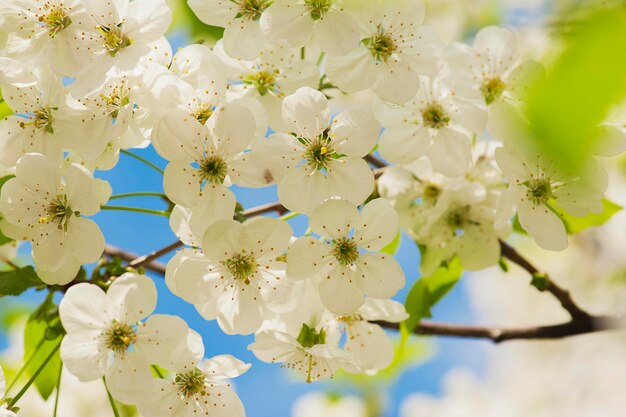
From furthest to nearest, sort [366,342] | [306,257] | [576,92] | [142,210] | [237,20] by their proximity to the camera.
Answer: [366,342], [142,210], [237,20], [306,257], [576,92]

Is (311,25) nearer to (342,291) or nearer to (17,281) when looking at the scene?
(342,291)

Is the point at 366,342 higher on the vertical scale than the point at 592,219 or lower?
lower

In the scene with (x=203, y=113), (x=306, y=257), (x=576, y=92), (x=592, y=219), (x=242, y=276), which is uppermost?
(x=576, y=92)

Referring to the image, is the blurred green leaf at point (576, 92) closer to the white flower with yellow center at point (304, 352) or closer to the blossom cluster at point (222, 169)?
the blossom cluster at point (222, 169)

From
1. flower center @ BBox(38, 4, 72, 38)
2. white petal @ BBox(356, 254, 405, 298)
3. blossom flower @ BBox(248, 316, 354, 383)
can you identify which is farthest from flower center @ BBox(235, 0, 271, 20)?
blossom flower @ BBox(248, 316, 354, 383)

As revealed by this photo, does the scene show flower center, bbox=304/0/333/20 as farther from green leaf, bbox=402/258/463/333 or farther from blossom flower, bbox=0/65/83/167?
green leaf, bbox=402/258/463/333

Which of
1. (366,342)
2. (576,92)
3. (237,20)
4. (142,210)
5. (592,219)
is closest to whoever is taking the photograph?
(576,92)

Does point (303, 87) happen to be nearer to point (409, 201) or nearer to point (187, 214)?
point (187, 214)

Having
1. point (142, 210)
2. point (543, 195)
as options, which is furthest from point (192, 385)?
point (543, 195)
